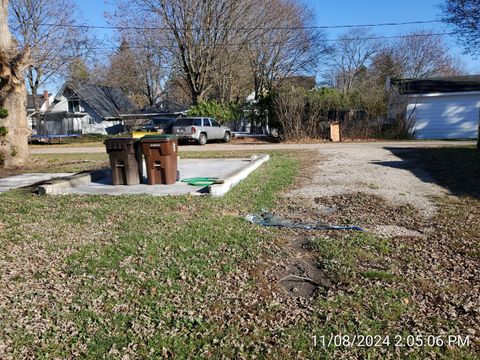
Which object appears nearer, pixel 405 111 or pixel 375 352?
pixel 375 352

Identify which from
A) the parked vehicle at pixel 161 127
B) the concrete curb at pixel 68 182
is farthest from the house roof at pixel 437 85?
the concrete curb at pixel 68 182

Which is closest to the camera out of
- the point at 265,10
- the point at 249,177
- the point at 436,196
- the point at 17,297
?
the point at 17,297

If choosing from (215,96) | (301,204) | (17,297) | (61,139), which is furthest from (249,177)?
(215,96)

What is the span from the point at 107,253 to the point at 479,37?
96.9 ft

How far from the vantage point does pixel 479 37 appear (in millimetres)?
26781

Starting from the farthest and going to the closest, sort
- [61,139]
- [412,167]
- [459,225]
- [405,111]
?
[61,139] → [405,111] → [412,167] → [459,225]

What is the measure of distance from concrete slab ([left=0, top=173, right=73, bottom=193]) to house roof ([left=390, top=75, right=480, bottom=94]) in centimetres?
2207

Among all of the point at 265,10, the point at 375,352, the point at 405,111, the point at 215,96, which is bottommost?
the point at 375,352

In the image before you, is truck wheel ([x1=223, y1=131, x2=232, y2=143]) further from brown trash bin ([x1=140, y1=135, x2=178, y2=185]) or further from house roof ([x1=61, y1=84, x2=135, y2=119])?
house roof ([x1=61, y1=84, x2=135, y2=119])

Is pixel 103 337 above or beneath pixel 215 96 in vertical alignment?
beneath

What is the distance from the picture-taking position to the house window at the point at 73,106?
4850 cm

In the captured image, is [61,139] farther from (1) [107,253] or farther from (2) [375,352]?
(2) [375,352]

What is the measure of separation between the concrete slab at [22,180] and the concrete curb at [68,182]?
1205 mm

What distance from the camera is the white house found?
26.3 meters
